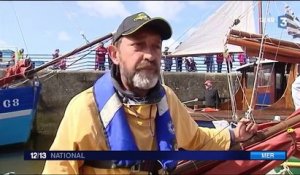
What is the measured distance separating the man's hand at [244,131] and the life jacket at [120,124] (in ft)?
1.43

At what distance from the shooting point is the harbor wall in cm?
1483

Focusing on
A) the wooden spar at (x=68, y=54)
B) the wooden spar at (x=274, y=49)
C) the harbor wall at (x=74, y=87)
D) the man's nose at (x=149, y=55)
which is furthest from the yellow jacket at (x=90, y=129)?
the harbor wall at (x=74, y=87)

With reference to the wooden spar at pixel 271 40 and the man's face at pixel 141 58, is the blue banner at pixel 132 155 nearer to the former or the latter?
the man's face at pixel 141 58

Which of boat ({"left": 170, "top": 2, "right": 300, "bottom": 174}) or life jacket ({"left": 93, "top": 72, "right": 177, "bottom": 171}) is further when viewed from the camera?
boat ({"left": 170, "top": 2, "right": 300, "bottom": 174})

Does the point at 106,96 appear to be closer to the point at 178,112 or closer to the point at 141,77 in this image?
the point at 141,77

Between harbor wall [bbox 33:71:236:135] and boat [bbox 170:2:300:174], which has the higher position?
boat [bbox 170:2:300:174]

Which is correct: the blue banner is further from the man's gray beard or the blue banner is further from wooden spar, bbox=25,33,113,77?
wooden spar, bbox=25,33,113,77

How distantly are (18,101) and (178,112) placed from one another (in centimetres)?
948

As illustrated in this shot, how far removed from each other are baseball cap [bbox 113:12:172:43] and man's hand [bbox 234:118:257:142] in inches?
25.7

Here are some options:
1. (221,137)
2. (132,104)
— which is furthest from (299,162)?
(132,104)

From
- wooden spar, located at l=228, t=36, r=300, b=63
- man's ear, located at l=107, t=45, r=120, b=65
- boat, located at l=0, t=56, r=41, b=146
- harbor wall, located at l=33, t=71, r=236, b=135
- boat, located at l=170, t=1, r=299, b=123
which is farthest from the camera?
harbor wall, located at l=33, t=71, r=236, b=135

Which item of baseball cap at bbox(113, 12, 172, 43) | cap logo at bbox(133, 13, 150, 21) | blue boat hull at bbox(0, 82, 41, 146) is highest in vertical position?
cap logo at bbox(133, 13, 150, 21)

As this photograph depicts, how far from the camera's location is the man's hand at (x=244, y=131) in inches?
95.4

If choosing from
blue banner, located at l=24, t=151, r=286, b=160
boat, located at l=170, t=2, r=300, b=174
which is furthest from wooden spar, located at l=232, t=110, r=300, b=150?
blue banner, located at l=24, t=151, r=286, b=160
